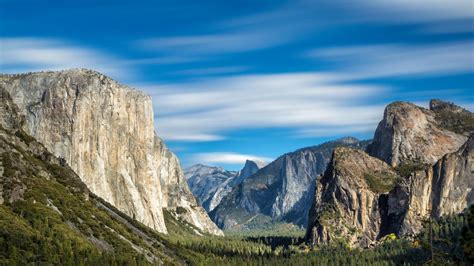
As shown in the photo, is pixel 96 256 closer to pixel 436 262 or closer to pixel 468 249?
pixel 468 249

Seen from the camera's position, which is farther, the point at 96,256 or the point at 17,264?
the point at 96,256

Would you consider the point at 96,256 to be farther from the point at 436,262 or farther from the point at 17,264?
the point at 436,262

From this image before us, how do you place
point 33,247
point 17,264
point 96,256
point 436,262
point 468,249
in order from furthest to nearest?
point 96,256 → point 33,247 → point 17,264 → point 468,249 → point 436,262

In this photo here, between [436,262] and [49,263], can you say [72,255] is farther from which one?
[436,262]

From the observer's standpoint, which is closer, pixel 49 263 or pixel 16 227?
pixel 49 263

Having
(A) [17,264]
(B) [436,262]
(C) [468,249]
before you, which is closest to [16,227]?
(A) [17,264]

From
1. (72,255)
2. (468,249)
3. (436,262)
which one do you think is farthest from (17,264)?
(436,262)

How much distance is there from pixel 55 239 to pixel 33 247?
49.2 feet

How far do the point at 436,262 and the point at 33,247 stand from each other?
13224 cm

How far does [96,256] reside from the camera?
198 meters

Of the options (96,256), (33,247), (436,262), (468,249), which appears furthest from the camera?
(96,256)

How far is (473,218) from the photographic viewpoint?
122500 mm

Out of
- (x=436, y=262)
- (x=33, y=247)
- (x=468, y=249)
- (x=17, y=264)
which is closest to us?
(x=436, y=262)

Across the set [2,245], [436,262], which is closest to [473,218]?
[436,262]
